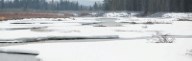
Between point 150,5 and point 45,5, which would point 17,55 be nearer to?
point 150,5

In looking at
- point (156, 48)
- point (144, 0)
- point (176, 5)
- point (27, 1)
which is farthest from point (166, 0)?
point (27, 1)

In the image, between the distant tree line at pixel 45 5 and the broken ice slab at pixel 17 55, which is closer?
the broken ice slab at pixel 17 55

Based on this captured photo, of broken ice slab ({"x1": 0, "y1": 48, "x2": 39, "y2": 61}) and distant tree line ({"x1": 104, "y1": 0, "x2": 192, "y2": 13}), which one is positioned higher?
broken ice slab ({"x1": 0, "y1": 48, "x2": 39, "y2": 61})

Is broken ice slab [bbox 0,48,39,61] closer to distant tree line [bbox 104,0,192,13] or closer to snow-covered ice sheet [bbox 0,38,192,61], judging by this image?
snow-covered ice sheet [bbox 0,38,192,61]

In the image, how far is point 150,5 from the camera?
89438 mm

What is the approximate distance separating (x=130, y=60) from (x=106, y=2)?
9914 centimetres

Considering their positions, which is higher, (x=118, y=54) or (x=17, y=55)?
(x=118, y=54)

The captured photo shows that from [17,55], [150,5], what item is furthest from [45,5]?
[17,55]

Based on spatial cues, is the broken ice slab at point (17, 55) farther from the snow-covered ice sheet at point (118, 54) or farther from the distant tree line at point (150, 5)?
the distant tree line at point (150, 5)

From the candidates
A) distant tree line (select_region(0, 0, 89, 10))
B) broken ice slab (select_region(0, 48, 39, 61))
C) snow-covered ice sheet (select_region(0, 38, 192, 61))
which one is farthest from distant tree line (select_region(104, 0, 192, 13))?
broken ice slab (select_region(0, 48, 39, 61))

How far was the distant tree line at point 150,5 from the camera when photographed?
78.1m

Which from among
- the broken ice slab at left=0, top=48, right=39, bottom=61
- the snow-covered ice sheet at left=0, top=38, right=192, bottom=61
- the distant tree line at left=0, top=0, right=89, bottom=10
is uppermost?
the snow-covered ice sheet at left=0, top=38, right=192, bottom=61

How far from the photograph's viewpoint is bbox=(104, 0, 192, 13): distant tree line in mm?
78062

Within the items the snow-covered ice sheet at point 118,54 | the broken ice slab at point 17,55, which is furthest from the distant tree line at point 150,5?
the broken ice slab at point 17,55
